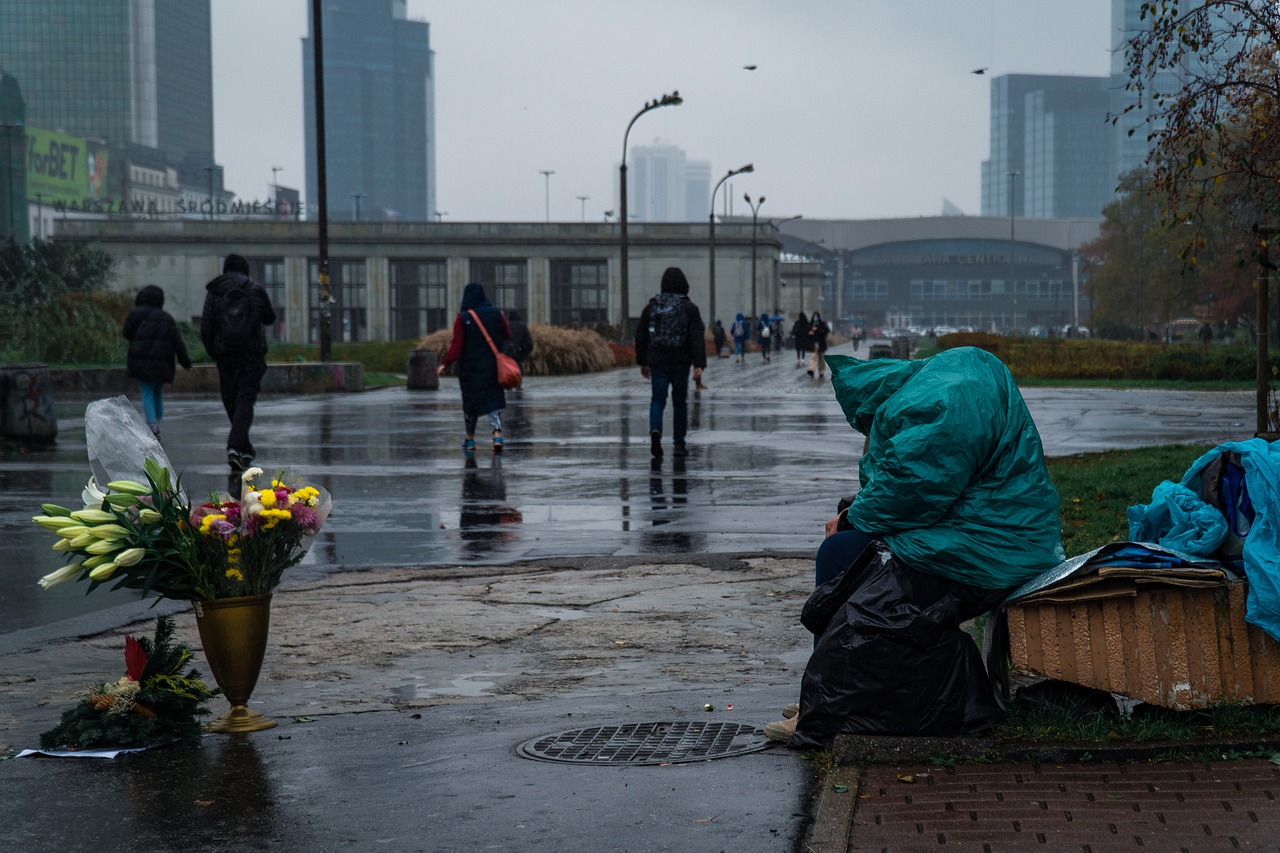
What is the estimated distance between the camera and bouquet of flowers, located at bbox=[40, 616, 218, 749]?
16.5ft

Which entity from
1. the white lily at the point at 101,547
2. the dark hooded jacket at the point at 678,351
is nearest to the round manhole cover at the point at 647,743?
the white lily at the point at 101,547

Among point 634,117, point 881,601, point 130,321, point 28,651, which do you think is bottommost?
point 28,651

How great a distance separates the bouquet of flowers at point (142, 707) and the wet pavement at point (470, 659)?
0.09 metres

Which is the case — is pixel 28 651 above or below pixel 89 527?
below

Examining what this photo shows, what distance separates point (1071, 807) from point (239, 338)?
35.5 feet

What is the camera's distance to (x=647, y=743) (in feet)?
16.3

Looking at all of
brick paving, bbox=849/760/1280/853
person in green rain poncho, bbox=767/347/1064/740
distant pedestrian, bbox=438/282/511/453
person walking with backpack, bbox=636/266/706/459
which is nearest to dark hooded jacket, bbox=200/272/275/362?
distant pedestrian, bbox=438/282/511/453

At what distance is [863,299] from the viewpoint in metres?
184

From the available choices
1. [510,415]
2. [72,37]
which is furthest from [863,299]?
[510,415]

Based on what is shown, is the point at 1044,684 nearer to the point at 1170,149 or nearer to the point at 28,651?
the point at 28,651

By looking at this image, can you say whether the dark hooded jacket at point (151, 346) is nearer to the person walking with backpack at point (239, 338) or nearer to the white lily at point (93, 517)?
the person walking with backpack at point (239, 338)

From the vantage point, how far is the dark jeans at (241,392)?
44.9 feet

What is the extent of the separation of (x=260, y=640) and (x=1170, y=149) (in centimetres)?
756

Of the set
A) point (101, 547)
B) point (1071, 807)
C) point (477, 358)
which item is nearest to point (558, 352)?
point (477, 358)
